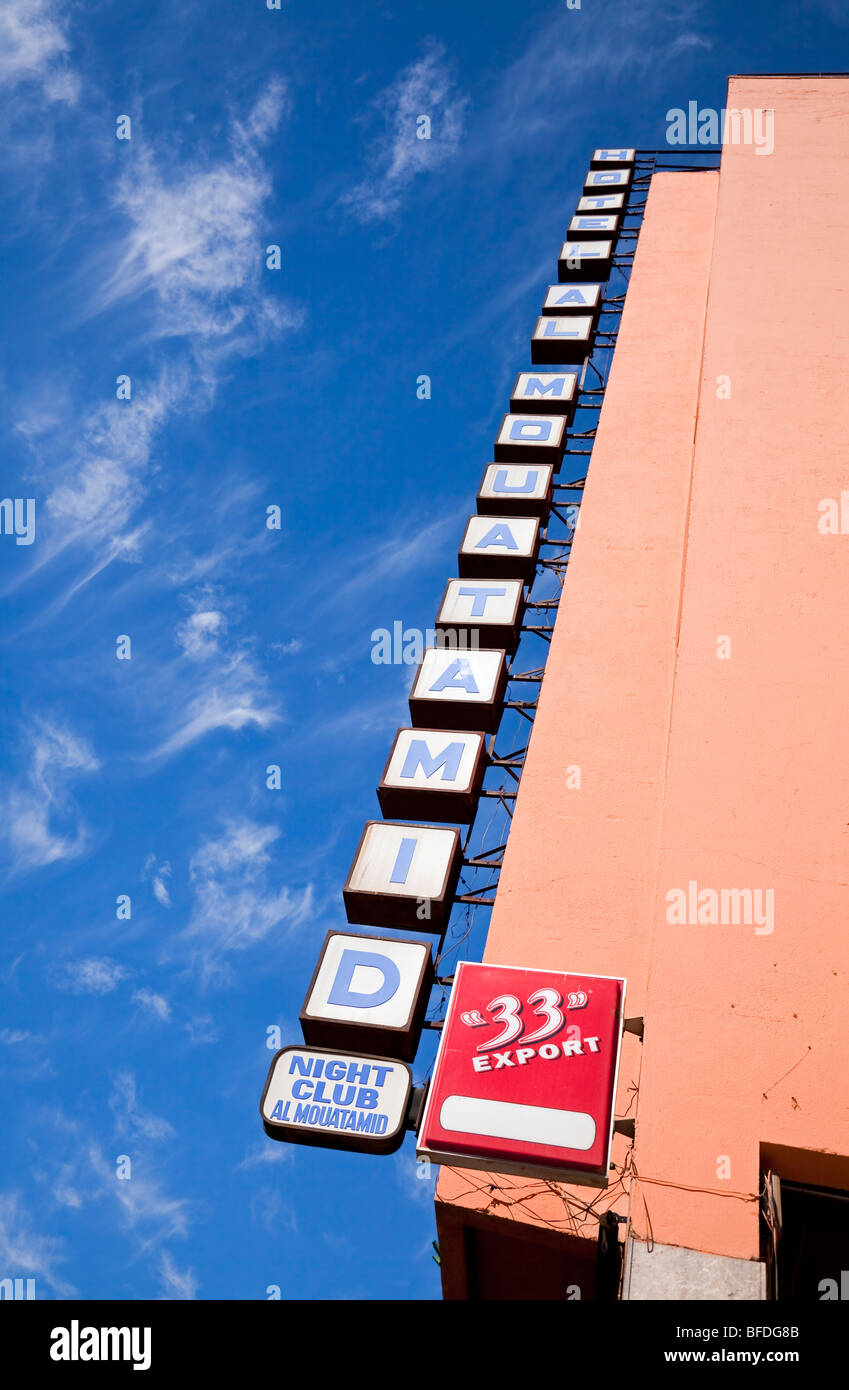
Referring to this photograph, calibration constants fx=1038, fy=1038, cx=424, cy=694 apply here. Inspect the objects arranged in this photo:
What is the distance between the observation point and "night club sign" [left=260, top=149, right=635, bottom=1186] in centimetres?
853

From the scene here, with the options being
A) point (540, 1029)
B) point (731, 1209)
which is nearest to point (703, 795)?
point (540, 1029)

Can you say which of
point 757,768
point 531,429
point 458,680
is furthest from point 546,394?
point 757,768

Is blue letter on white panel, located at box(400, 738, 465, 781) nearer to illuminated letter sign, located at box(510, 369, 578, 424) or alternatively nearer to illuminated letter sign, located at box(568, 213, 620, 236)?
illuminated letter sign, located at box(510, 369, 578, 424)

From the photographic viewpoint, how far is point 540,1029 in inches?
360

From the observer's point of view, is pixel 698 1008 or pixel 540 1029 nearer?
pixel 540 1029

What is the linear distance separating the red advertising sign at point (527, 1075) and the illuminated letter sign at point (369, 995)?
93cm

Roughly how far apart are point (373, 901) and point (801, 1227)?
5.17m

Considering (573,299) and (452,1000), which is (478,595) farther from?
(573,299)

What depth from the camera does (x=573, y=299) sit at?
22.4m

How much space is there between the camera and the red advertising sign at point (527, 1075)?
325 inches

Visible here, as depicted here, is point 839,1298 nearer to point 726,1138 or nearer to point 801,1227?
point 801,1227

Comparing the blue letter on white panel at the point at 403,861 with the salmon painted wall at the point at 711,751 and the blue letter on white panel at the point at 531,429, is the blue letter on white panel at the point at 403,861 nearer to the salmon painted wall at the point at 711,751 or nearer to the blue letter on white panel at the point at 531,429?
the salmon painted wall at the point at 711,751

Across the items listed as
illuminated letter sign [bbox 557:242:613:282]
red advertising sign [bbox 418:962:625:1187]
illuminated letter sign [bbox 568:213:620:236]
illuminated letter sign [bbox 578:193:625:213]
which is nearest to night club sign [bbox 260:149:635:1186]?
red advertising sign [bbox 418:962:625:1187]

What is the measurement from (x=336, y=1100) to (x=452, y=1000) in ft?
4.81
